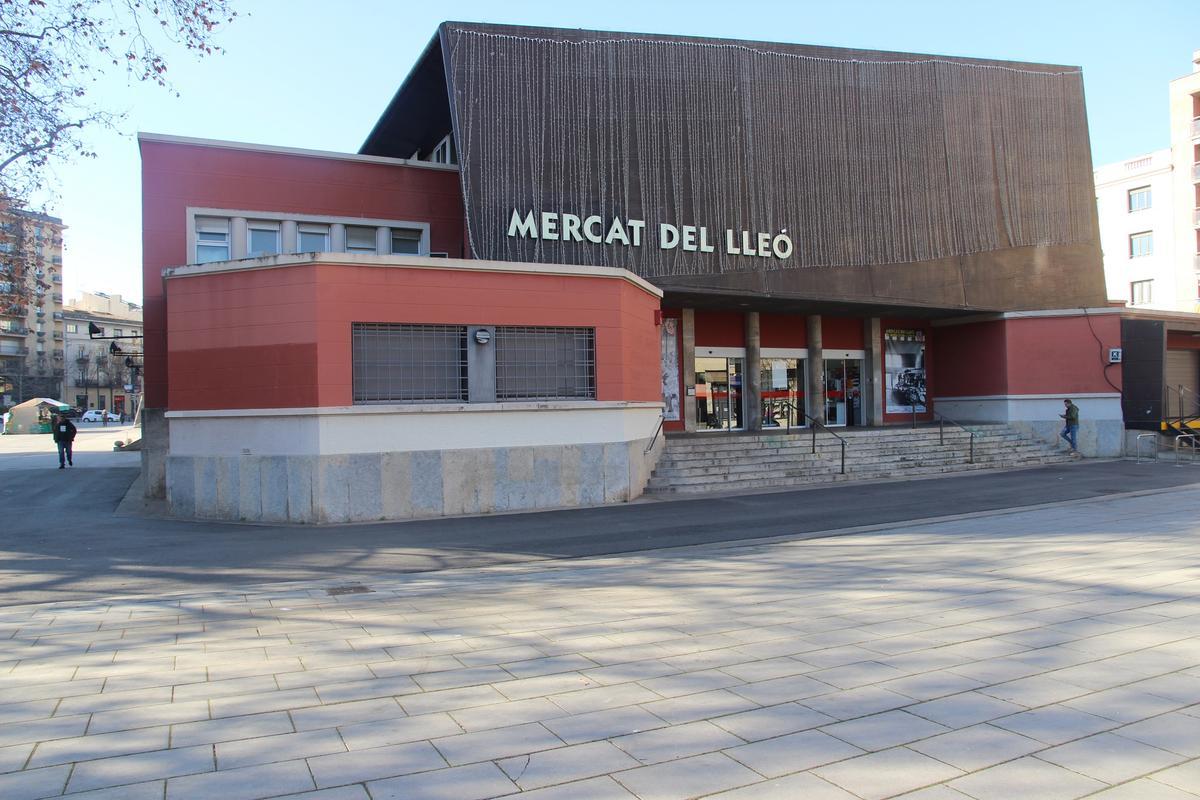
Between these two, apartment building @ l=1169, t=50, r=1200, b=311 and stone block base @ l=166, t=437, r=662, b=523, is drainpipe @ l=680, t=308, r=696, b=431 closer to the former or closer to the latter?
stone block base @ l=166, t=437, r=662, b=523

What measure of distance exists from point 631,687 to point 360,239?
59.4 ft

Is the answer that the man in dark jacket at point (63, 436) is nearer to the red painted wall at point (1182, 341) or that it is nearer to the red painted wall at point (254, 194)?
the red painted wall at point (254, 194)

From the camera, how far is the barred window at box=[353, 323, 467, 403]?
47.5 feet

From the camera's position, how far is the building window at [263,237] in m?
19.7

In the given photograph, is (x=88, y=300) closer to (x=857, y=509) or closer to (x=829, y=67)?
(x=829, y=67)

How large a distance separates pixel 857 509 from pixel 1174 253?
50.8 meters

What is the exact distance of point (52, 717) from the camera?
15.4ft

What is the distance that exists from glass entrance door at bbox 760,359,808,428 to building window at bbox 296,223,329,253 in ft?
47.1

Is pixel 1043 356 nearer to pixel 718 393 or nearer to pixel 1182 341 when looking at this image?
pixel 1182 341

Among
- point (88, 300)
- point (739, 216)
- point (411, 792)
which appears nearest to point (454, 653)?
point (411, 792)

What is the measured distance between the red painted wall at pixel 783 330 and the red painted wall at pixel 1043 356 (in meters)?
5.89

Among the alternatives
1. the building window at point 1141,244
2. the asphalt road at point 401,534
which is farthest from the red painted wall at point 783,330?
the building window at point 1141,244

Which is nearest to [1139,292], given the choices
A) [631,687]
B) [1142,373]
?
[1142,373]

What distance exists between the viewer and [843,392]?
2853 centimetres
